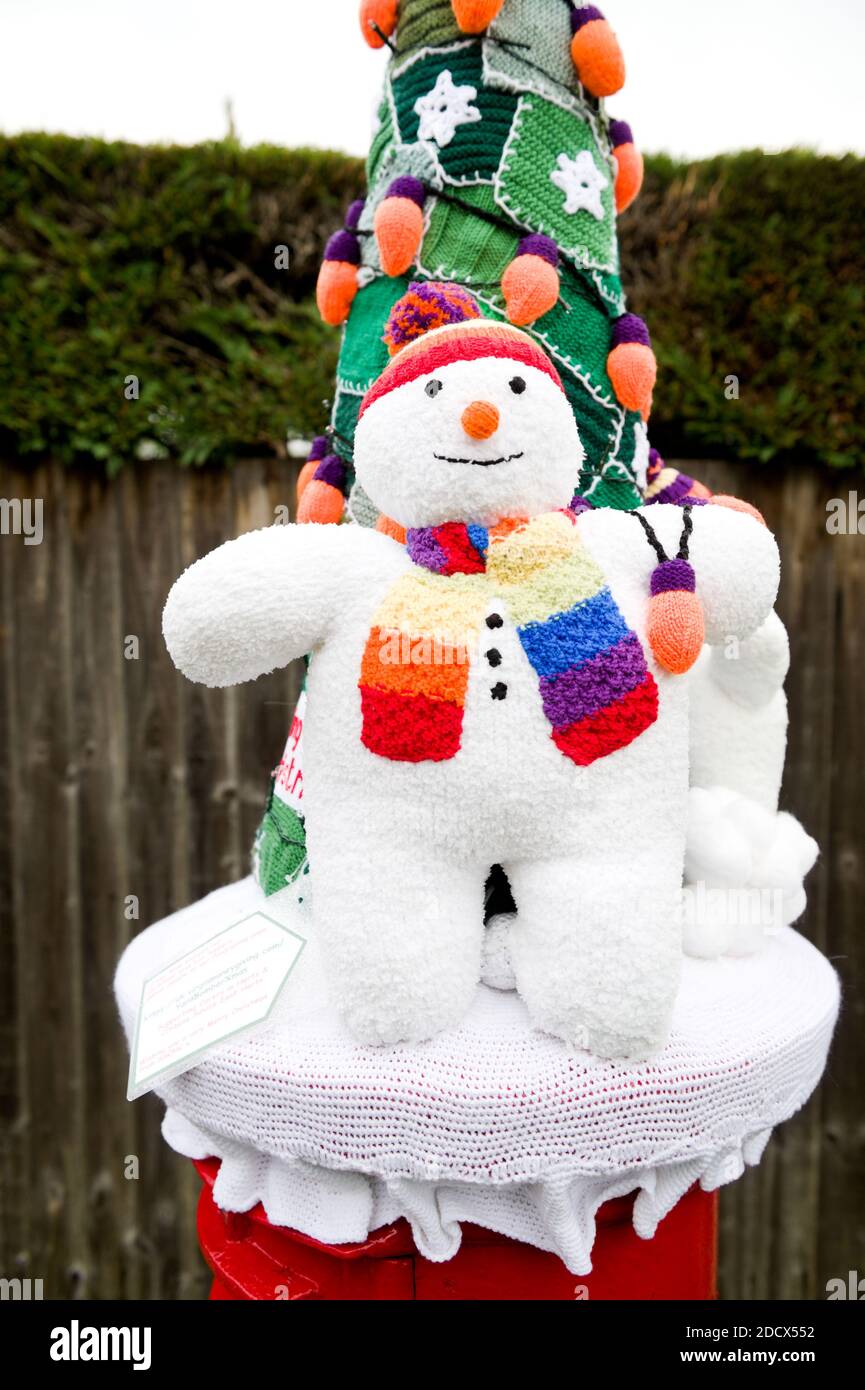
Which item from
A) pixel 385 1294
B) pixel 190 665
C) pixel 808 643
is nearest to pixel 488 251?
pixel 190 665

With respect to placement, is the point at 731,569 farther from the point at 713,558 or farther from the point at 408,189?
the point at 408,189

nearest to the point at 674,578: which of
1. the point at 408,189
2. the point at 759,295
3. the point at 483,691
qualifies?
the point at 483,691

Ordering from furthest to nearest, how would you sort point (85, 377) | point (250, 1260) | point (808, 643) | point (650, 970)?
point (808, 643) < point (85, 377) < point (250, 1260) < point (650, 970)

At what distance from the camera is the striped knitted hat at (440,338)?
2.67ft

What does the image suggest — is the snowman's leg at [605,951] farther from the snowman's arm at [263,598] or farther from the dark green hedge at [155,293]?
the dark green hedge at [155,293]

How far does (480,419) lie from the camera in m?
0.77

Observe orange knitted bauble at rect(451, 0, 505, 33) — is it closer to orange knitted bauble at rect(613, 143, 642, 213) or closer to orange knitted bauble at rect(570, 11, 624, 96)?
orange knitted bauble at rect(570, 11, 624, 96)

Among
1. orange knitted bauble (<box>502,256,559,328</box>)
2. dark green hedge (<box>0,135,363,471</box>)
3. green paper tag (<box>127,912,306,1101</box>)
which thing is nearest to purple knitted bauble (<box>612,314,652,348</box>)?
orange knitted bauble (<box>502,256,559,328</box>)

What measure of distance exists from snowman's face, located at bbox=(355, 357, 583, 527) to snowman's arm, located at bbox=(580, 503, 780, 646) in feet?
0.24

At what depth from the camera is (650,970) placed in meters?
0.79

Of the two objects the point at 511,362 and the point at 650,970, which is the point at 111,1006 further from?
the point at 511,362

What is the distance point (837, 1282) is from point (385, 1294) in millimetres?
1550

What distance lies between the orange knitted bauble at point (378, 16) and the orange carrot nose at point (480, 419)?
0.59 meters

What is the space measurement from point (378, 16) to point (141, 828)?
143cm
